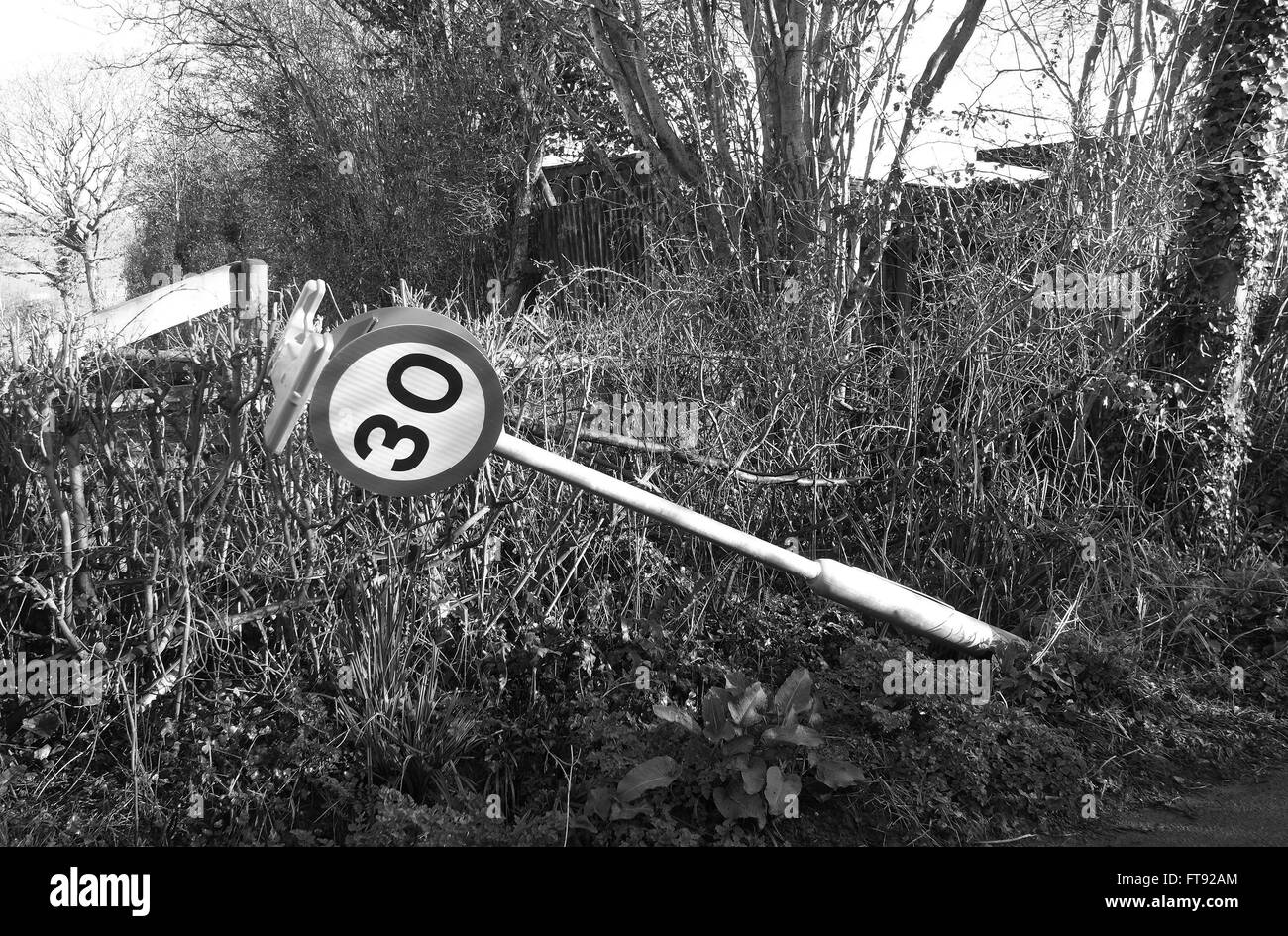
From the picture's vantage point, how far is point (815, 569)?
3160 millimetres

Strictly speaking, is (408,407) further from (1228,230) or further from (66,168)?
(66,168)

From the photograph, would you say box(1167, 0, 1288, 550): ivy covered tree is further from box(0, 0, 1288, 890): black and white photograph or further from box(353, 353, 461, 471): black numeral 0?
box(353, 353, 461, 471): black numeral 0

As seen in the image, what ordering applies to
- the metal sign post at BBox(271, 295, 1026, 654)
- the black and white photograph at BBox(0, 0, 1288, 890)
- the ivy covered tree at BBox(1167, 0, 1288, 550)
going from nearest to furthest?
the metal sign post at BBox(271, 295, 1026, 654), the black and white photograph at BBox(0, 0, 1288, 890), the ivy covered tree at BBox(1167, 0, 1288, 550)

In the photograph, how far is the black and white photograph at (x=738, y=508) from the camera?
327 cm

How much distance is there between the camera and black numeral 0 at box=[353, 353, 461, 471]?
209 centimetres

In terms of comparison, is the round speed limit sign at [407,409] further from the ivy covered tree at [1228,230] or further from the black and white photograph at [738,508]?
the ivy covered tree at [1228,230]

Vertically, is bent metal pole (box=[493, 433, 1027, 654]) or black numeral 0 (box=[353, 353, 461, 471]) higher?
black numeral 0 (box=[353, 353, 461, 471])

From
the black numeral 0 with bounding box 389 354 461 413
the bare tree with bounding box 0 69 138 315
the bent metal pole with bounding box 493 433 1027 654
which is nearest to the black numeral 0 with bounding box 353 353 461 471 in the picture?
the black numeral 0 with bounding box 389 354 461 413

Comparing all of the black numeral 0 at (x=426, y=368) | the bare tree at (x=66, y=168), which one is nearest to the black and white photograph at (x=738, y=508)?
the black numeral 0 at (x=426, y=368)

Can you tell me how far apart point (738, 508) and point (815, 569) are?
1.40 meters

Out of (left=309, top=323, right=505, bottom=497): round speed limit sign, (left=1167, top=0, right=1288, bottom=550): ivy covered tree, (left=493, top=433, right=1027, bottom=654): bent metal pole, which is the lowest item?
(left=493, top=433, right=1027, bottom=654): bent metal pole

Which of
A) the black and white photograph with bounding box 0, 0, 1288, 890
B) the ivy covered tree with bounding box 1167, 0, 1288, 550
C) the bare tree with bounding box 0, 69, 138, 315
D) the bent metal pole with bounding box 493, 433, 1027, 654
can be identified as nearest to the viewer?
the bent metal pole with bounding box 493, 433, 1027, 654

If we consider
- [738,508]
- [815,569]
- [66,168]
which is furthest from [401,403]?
[66,168]

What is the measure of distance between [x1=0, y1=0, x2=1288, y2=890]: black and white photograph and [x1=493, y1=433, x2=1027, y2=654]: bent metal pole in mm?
17
